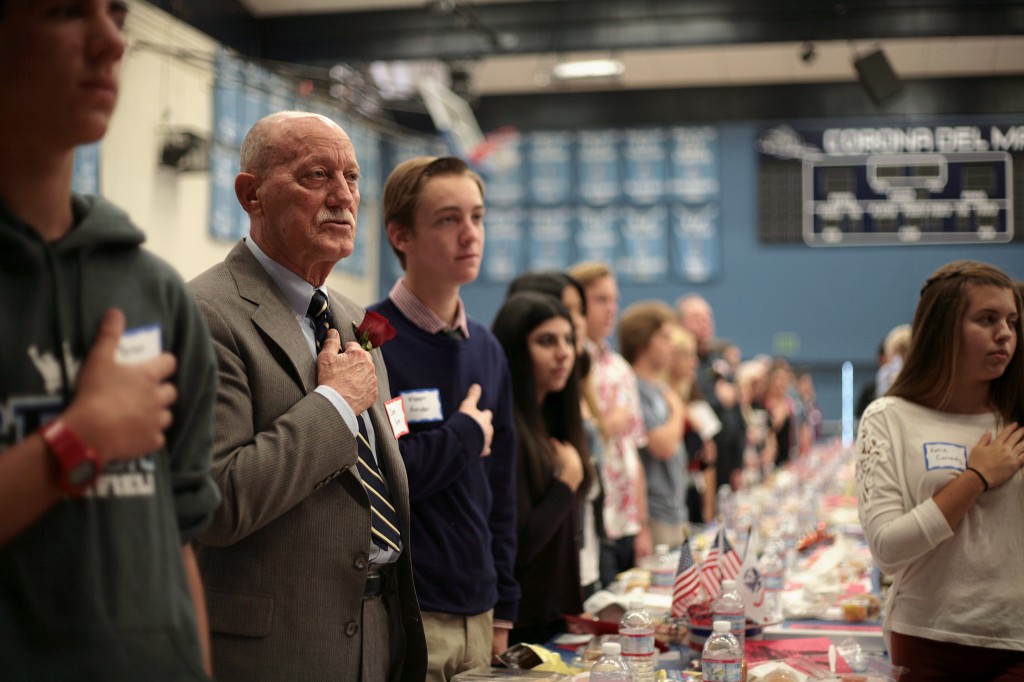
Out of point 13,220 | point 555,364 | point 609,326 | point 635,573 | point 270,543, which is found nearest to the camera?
point 13,220

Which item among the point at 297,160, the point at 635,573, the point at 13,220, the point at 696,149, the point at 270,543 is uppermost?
the point at 696,149

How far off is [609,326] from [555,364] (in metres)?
1.67

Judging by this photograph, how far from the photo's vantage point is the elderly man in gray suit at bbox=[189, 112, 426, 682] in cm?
160

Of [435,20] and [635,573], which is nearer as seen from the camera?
[635,573]

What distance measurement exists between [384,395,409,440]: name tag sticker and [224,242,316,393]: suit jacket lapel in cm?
29

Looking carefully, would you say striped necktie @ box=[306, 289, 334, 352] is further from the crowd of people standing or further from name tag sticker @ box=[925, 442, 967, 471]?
name tag sticker @ box=[925, 442, 967, 471]

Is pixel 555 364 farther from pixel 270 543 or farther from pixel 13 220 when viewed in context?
pixel 13 220

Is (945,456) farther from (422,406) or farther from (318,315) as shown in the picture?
(318,315)

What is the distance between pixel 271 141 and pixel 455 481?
34.3 inches

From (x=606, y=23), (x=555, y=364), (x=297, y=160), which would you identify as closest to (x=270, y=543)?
(x=297, y=160)

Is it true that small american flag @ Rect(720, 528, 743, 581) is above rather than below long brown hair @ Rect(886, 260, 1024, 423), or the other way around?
below

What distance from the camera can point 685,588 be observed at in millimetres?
2734

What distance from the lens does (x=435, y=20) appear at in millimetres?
→ 9742

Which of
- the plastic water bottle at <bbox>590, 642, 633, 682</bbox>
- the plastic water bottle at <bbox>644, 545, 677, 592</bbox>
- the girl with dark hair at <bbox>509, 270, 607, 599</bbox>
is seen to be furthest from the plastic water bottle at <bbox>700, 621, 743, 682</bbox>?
the plastic water bottle at <bbox>644, 545, 677, 592</bbox>
